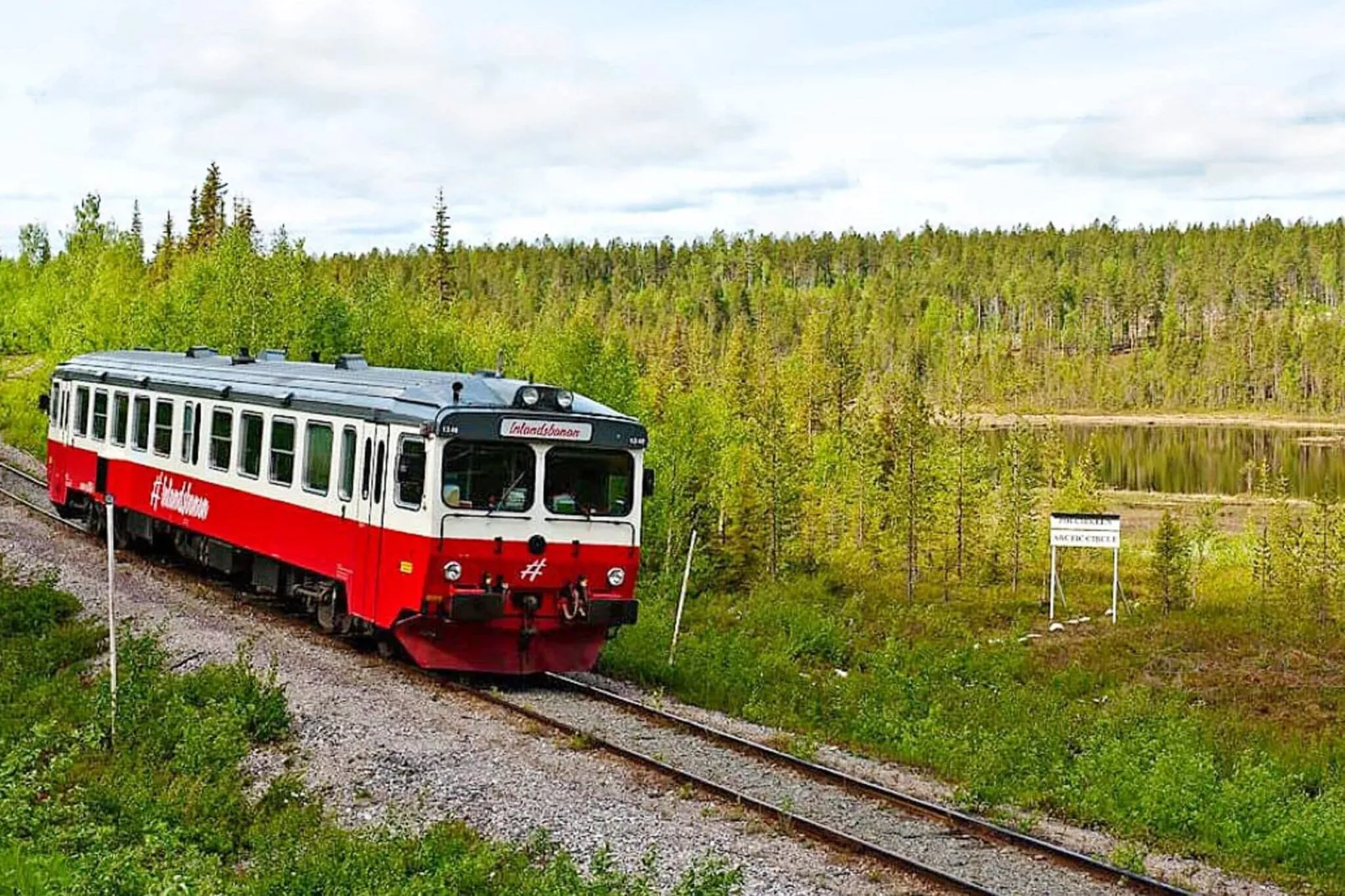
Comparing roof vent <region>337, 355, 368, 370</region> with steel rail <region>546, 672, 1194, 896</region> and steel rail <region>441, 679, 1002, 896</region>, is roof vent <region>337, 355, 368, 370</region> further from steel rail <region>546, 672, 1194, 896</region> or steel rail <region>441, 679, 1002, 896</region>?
steel rail <region>546, 672, 1194, 896</region>

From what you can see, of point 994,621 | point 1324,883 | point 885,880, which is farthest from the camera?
point 994,621

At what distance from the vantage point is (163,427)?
71.9 ft

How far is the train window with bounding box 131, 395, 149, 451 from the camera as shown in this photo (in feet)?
73.9

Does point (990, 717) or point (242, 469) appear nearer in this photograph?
point (990, 717)

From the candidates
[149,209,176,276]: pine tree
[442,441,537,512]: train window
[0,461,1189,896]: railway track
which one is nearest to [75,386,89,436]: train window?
[0,461,1189,896]: railway track

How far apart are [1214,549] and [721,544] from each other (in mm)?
24311

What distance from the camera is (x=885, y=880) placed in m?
9.58

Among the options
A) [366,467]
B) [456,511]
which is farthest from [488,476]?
[366,467]

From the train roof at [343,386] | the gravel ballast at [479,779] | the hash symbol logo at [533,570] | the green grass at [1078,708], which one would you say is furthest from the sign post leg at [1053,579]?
the gravel ballast at [479,779]

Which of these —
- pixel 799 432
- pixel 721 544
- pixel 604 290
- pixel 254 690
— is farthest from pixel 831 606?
pixel 604 290

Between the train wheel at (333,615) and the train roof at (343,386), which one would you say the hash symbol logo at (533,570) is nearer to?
the train roof at (343,386)

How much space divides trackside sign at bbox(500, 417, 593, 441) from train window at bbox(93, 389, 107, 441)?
12.0m

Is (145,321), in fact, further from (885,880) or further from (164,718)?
(885,880)

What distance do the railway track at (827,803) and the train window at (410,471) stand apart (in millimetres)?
1993
